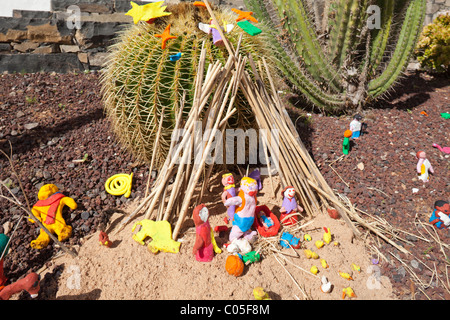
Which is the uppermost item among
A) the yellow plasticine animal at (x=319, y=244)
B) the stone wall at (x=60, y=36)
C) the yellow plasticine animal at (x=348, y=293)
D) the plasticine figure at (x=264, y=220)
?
the stone wall at (x=60, y=36)

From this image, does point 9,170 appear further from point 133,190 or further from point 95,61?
point 95,61

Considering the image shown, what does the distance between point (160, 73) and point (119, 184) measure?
1.01 meters

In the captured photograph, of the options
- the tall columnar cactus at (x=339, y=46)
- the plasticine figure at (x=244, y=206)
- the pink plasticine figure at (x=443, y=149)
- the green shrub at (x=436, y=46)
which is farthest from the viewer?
the green shrub at (x=436, y=46)

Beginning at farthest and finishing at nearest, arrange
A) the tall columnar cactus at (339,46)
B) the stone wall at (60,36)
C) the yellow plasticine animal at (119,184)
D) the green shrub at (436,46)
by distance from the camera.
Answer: the green shrub at (436,46)
the stone wall at (60,36)
the tall columnar cactus at (339,46)
the yellow plasticine animal at (119,184)

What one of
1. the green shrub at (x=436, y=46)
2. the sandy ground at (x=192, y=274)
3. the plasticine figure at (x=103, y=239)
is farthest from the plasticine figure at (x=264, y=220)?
the green shrub at (x=436, y=46)

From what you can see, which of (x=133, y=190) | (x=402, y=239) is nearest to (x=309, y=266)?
(x=402, y=239)

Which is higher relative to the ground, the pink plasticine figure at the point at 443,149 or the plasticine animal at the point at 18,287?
the plasticine animal at the point at 18,287

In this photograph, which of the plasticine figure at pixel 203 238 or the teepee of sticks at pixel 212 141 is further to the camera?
the teepee of sticks at pixel 212 141

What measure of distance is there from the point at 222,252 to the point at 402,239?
47.7 inches

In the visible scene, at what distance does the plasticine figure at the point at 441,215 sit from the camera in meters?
2.02

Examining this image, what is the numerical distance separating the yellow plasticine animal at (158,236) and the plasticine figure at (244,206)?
1.25ft

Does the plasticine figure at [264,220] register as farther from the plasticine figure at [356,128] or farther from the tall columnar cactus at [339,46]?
the tall columnar cactus at [339,46]

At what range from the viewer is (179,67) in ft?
6.38

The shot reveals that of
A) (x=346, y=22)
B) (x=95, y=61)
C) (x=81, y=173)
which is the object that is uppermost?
(x=346, y=22)
